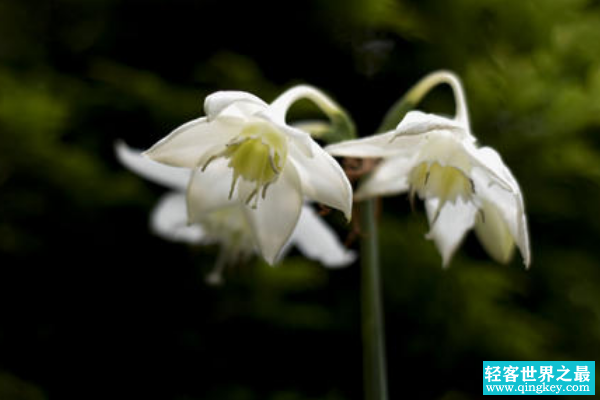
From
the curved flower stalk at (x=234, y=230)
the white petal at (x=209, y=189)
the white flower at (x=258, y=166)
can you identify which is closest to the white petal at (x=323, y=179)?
the white flower at (x=258, y=166)

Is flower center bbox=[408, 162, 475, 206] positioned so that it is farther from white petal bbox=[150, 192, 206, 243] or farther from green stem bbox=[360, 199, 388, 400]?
white petal bbox=[150, 192, 206, 243]

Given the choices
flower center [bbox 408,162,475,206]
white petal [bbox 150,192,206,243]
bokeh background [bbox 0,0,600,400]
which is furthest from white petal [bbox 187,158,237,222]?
bokeh background [bbox 0,0,600,400]

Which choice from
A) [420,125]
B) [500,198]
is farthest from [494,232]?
[420,125]

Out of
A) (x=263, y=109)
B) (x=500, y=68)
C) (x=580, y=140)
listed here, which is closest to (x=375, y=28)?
(x=500, y=68)

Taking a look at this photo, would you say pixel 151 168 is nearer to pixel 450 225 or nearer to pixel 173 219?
pixel 173 219

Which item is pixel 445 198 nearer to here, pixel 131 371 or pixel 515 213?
pixel 515 213

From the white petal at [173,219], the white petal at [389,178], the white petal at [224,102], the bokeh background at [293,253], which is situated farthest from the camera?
the bokeh background at [293,253]

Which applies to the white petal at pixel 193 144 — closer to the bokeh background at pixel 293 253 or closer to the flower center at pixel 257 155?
the flower center at pixel 257 155

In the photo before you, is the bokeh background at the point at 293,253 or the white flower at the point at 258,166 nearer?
the white flower at the point at 258,166
